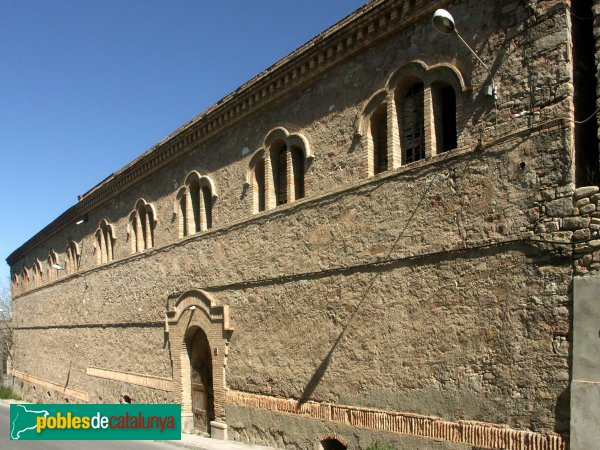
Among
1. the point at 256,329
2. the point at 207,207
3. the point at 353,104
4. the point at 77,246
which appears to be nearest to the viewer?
the point at 353,104

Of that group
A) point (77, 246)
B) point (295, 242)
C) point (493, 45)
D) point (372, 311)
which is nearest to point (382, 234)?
point (372, 311)

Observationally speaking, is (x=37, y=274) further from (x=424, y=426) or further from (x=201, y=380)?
(x=424, y=426)

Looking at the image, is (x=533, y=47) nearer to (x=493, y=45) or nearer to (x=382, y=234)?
(x=493, y=45)

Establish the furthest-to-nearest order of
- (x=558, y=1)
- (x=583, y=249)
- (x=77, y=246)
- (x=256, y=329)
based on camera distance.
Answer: (x=77, y=246) → (x=256, y=329) → (x=558, y=1) → (x=583, y=249)

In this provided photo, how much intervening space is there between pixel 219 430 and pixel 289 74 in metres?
6.98

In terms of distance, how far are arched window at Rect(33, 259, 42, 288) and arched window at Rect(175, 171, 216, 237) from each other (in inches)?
592

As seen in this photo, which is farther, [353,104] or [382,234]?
[353,104]

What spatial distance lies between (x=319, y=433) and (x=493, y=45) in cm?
615

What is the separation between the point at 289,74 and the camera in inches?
423

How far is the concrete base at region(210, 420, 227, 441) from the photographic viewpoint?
12.0 m

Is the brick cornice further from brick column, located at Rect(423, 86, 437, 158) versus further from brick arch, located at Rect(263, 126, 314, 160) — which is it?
brick column, located at Rect(423, 86, 437, 158)

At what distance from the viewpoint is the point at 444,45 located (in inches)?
318

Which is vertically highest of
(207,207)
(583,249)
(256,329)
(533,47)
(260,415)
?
(533,47)

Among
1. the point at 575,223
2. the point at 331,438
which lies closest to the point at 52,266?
the point at 331,438
